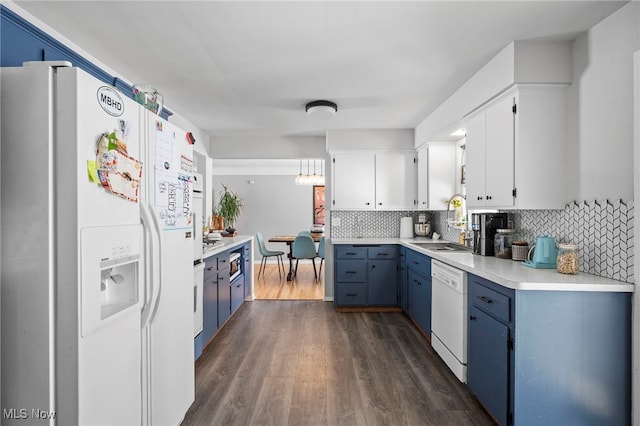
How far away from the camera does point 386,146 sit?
4.56 m

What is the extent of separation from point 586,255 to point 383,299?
8.07ft

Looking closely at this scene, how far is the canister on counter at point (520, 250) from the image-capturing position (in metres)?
2.47

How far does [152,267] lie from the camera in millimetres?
1549

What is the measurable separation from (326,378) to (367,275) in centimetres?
184

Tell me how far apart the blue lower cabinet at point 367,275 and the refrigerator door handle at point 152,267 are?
284 cm

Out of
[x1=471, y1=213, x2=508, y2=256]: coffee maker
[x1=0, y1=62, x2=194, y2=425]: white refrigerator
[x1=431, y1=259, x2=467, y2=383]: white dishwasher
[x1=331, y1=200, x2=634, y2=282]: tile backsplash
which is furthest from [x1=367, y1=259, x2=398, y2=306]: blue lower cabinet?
[x1=0, y1=62, x2=194, y2=425]: white refrigerator

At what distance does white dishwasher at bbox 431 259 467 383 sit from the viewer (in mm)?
2395

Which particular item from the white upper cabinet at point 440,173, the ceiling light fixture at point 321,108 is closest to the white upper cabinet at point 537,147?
the ceiling light fixture at point 321,108

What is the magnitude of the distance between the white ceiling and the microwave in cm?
172

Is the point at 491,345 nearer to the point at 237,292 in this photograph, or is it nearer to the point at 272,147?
the point at 237,292

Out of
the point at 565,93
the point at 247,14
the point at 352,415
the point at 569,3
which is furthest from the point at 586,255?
the point at 247,14

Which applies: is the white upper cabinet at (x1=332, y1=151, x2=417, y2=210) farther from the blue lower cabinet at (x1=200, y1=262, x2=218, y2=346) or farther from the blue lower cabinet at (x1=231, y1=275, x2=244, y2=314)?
the blue lower cabinet at (x1=200, y1=262, x2=218, y2=346)

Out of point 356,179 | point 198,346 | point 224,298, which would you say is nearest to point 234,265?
point 224,298

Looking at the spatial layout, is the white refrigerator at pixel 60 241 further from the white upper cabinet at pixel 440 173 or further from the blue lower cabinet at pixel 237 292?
the white upper cabinet at pixel 440 173
